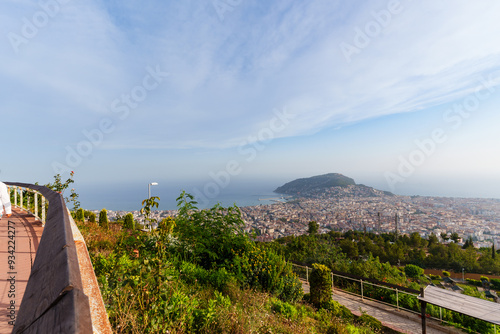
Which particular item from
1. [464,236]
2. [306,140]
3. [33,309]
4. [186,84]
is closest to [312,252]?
[186,84]

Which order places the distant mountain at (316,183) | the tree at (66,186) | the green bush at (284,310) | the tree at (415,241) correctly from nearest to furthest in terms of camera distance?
the green bush at (284,310) → the tree at (66,186) → the tree at (415,241) → the distant mountain at (316,183)

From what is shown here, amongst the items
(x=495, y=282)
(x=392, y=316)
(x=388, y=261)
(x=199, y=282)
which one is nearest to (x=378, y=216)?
(x=495, y=282)

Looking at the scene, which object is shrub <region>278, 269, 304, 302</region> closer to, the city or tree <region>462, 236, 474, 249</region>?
the city

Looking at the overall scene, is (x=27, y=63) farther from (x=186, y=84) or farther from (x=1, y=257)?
(x=1, y=257)

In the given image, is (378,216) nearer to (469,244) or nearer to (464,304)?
(469,244)

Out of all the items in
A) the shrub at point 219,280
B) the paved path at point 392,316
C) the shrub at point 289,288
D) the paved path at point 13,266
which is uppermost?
the paved path at point 13,266

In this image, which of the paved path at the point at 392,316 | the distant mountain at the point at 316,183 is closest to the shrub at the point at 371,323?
the paved path at the point at 392,316

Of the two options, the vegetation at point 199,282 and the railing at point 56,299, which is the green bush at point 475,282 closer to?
the vegetation at point 199,282
